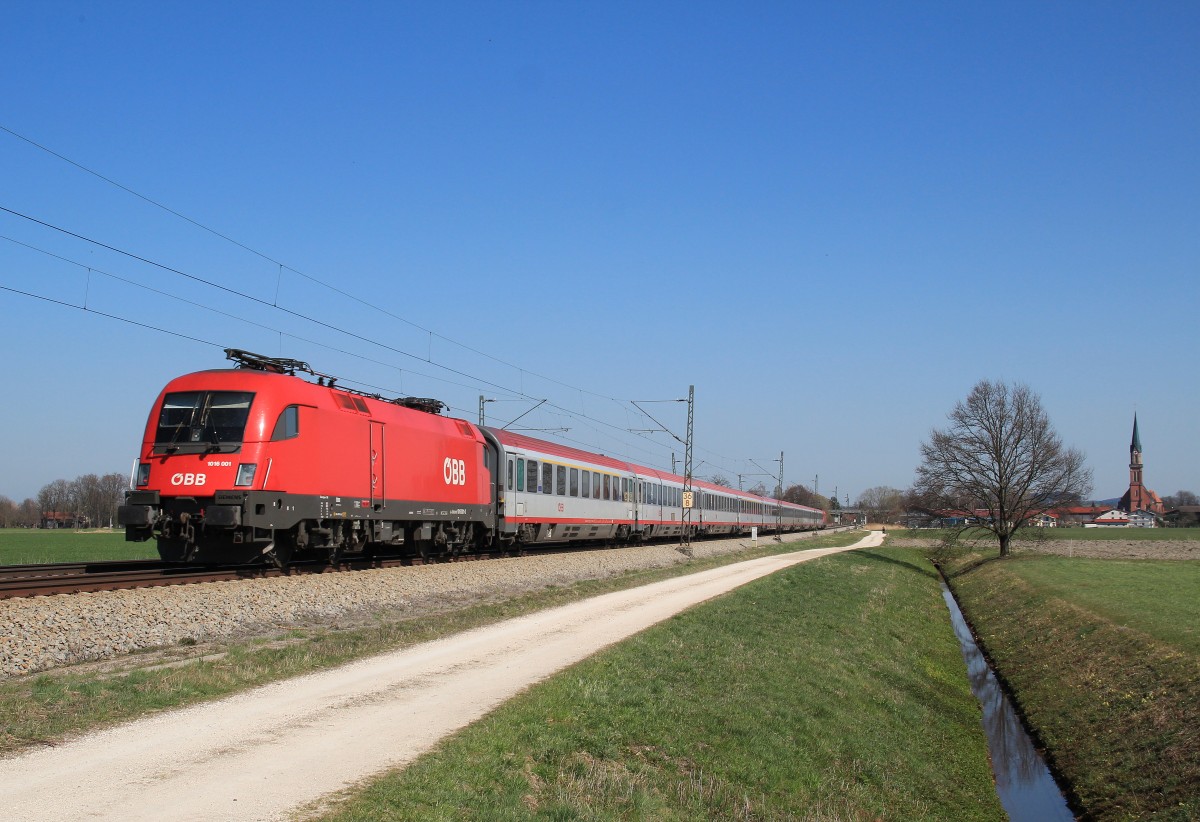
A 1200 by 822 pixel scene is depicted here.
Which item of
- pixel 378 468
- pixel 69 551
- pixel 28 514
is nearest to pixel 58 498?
pixel 28 514

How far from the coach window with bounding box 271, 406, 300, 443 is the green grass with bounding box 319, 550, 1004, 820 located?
9202 millimetres

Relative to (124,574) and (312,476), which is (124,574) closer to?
(124,574)

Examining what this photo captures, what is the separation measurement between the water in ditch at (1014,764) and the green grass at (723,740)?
0.46m

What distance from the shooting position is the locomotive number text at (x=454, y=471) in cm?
3059

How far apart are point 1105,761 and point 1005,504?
4398 cm

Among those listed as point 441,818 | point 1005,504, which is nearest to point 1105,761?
point 441,818

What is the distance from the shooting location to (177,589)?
1777 centimetres

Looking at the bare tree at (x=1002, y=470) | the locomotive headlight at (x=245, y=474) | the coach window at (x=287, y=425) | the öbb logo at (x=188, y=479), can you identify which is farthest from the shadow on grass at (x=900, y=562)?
the öbb logo at (x=188, y=479)

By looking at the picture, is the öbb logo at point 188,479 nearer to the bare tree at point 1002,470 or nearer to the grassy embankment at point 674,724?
the grassy embankment at point 674,724

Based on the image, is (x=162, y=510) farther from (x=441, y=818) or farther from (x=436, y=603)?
(x=441, y=818)

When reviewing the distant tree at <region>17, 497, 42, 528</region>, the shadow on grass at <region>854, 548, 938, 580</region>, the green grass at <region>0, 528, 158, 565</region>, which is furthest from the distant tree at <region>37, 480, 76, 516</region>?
the shadow on grass at <region>854, 548, 938, 580</region>

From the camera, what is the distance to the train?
20.6 metres

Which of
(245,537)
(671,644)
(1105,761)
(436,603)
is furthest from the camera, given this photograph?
(436,603)

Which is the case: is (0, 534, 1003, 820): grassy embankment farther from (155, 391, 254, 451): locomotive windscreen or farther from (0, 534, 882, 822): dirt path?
(155, 391, 254, 451): locomotive windscreen
